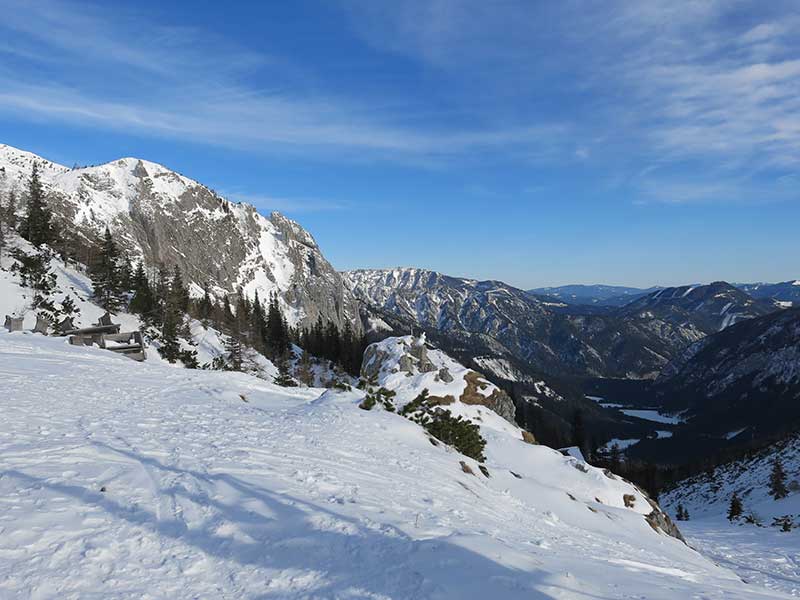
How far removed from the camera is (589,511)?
19.1 metres

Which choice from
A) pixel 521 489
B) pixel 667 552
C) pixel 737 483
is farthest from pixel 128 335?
pixel 737 483

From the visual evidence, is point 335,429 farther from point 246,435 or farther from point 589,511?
point 589,511

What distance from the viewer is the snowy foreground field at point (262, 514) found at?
249 inches

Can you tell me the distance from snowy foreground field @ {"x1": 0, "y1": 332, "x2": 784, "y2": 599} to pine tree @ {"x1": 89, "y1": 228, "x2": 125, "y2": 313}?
37880 mm

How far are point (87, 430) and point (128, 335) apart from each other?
24521mm

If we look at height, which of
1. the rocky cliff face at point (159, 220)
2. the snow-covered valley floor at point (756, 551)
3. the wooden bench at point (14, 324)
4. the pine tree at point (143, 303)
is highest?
the rocky cliff face at point (159, 220)

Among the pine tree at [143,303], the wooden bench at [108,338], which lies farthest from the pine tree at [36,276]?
the wooden bench at [108,338]

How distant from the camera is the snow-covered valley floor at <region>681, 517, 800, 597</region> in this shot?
19.0m

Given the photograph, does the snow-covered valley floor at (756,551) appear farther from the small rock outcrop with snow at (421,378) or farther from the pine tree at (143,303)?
the pine tree at (143,303)

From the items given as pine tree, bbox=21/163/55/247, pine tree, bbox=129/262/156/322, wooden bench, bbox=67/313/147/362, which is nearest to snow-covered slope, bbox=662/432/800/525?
wooden bench, bbox=67/313/147/362

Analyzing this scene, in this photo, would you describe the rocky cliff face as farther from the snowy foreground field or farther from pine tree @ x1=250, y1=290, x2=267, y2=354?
the snowy foreground field

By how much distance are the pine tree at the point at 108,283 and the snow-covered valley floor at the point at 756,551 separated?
5727 centimetres

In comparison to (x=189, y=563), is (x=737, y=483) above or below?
below

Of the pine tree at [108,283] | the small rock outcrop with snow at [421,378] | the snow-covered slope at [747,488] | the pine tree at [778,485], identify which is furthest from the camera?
the pine tree at [108,283]
